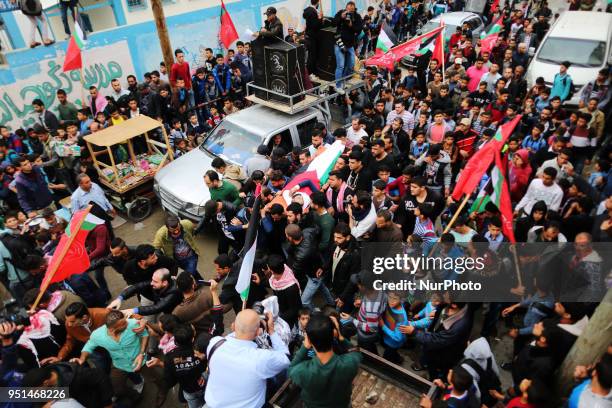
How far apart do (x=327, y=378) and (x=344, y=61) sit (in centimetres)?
913

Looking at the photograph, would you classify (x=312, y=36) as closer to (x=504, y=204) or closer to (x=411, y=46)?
(x=411, y=46)

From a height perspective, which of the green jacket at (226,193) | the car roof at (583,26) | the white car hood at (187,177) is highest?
the car roof at (583,26)

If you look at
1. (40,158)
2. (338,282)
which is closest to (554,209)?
(338,282)

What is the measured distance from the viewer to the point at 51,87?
10.4 m

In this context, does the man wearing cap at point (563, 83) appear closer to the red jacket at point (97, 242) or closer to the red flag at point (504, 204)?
the red flag at point (504, 204)

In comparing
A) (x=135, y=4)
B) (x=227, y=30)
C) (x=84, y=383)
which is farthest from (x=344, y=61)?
(x=84, y=383)

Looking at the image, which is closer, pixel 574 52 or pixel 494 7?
pixel 574 52

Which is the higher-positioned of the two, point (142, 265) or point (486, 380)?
point (142, 265)

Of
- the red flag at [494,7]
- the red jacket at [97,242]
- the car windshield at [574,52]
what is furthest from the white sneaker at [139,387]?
the red flag at [494,7]

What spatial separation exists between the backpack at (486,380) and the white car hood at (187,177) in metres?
5.00

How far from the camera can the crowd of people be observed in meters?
3.51

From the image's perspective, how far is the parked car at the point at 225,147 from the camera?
7.49 meters

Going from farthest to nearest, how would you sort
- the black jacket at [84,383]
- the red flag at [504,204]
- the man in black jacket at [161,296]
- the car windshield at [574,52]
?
the car windshield at [574,52] → the red flag at [504,204] → the man in black jacket at [161,296] → the black jacket at [84,383]

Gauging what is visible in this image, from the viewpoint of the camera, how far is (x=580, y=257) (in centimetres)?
470
